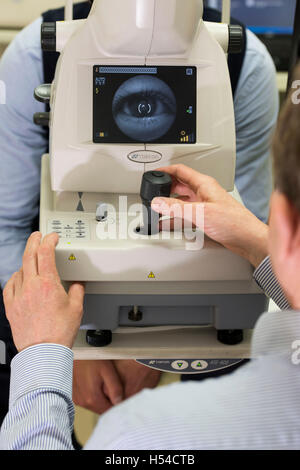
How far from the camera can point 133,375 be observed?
4.61ft

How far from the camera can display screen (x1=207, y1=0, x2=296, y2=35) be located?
2.89 m

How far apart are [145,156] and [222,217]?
0.64ft

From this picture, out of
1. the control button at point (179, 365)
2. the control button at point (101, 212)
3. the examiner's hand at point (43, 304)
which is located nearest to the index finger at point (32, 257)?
the examiner's hand at point (43, 304)

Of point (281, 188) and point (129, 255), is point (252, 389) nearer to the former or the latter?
point (281, 188)

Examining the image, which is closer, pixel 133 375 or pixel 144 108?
pixel 144 108

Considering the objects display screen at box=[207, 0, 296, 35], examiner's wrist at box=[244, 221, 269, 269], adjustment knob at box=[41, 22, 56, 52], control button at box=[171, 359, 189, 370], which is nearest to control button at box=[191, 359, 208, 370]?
control button at box=[171, 359, 189, 370]

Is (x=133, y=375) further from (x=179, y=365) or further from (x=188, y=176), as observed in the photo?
(x=188, y=176)

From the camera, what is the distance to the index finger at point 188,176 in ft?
3.43

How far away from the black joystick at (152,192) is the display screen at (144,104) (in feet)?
0.39

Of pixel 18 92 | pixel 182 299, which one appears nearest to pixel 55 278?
pixel 182 299

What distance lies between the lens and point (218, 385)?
62cm

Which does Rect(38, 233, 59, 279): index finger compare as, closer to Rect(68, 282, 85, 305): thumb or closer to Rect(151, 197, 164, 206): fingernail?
Rect(68, 282, 85, 305): thumb

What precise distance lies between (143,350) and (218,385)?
1.46 feet

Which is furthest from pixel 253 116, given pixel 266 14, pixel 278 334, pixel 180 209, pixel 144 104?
pixel 266 14
